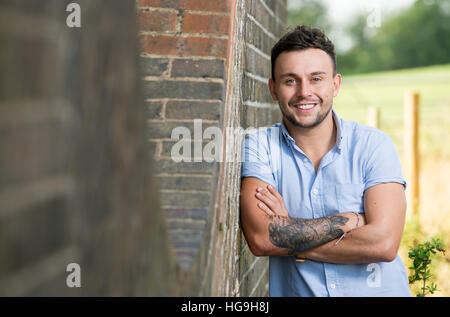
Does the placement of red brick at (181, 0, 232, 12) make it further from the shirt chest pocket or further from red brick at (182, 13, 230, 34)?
the shirt chest pocket

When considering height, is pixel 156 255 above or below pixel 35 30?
below

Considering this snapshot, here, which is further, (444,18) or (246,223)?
(444,18)

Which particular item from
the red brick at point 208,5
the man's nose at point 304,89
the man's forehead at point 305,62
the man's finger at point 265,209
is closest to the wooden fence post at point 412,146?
the man's forehead at point 305,62

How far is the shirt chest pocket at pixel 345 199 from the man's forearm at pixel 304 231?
0.10 m

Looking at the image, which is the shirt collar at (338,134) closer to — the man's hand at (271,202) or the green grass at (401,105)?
the man's hand at (271,202)

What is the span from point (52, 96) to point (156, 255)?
27.8 inches

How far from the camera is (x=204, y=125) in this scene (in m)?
2.37

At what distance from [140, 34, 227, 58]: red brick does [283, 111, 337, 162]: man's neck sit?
31.0 inches

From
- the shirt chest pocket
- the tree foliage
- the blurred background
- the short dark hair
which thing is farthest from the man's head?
the tree foliage

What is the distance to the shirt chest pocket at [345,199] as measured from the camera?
291cm

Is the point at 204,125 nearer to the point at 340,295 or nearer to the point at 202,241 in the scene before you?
the point at 202,241

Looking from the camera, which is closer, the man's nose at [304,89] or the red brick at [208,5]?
the red brick at [208,5]

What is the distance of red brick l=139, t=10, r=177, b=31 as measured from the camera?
8.35ft
